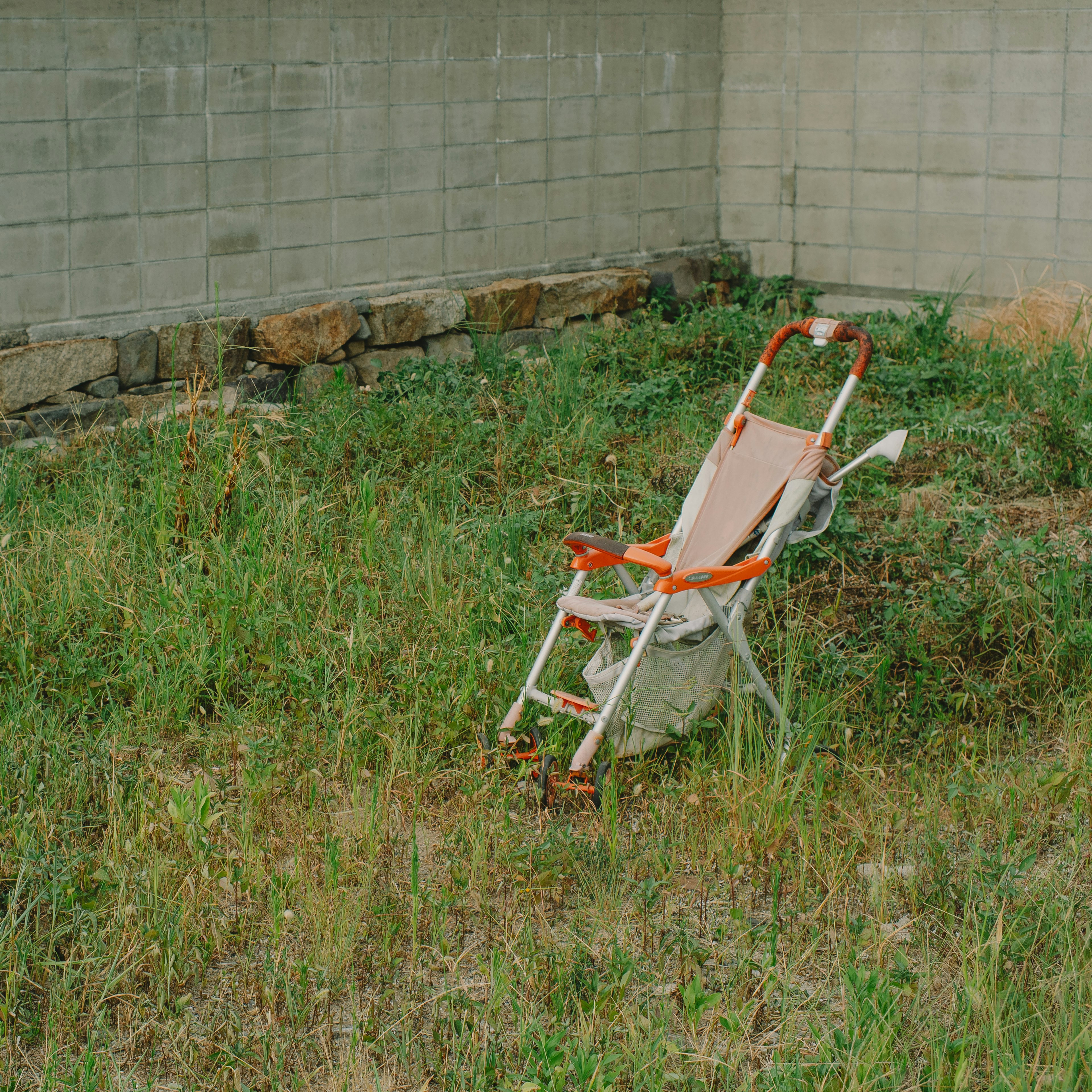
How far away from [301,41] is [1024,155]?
416 cm

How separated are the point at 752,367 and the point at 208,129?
9.77 ft

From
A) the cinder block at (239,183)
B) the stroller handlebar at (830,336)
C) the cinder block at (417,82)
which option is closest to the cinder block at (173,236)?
the cinder block at (239,183)

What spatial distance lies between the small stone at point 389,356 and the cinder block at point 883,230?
303 centimetres

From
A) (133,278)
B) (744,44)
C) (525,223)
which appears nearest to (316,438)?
(133,278)

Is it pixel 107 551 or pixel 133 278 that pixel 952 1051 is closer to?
pixel 107 551

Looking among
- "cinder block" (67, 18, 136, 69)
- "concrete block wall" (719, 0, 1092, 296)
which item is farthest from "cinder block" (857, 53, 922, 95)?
"cinder block" (67, 18, 136, 69)

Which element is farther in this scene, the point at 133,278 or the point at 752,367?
the point at 752,367

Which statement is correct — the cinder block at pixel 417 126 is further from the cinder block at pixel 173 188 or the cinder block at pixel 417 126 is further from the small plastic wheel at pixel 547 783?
the small plastic wheel at pixel 547 783

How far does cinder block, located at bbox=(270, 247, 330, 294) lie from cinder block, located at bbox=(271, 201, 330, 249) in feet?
0.12

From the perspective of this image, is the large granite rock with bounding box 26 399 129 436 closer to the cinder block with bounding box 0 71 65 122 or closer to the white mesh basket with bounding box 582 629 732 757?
the cinder block with bounding box 0 71 65 122

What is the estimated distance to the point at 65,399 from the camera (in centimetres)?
570

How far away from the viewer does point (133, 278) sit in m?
5.84

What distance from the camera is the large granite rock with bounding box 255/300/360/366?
6293 millimetres

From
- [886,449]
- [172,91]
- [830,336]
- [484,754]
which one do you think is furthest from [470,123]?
[484,754]
